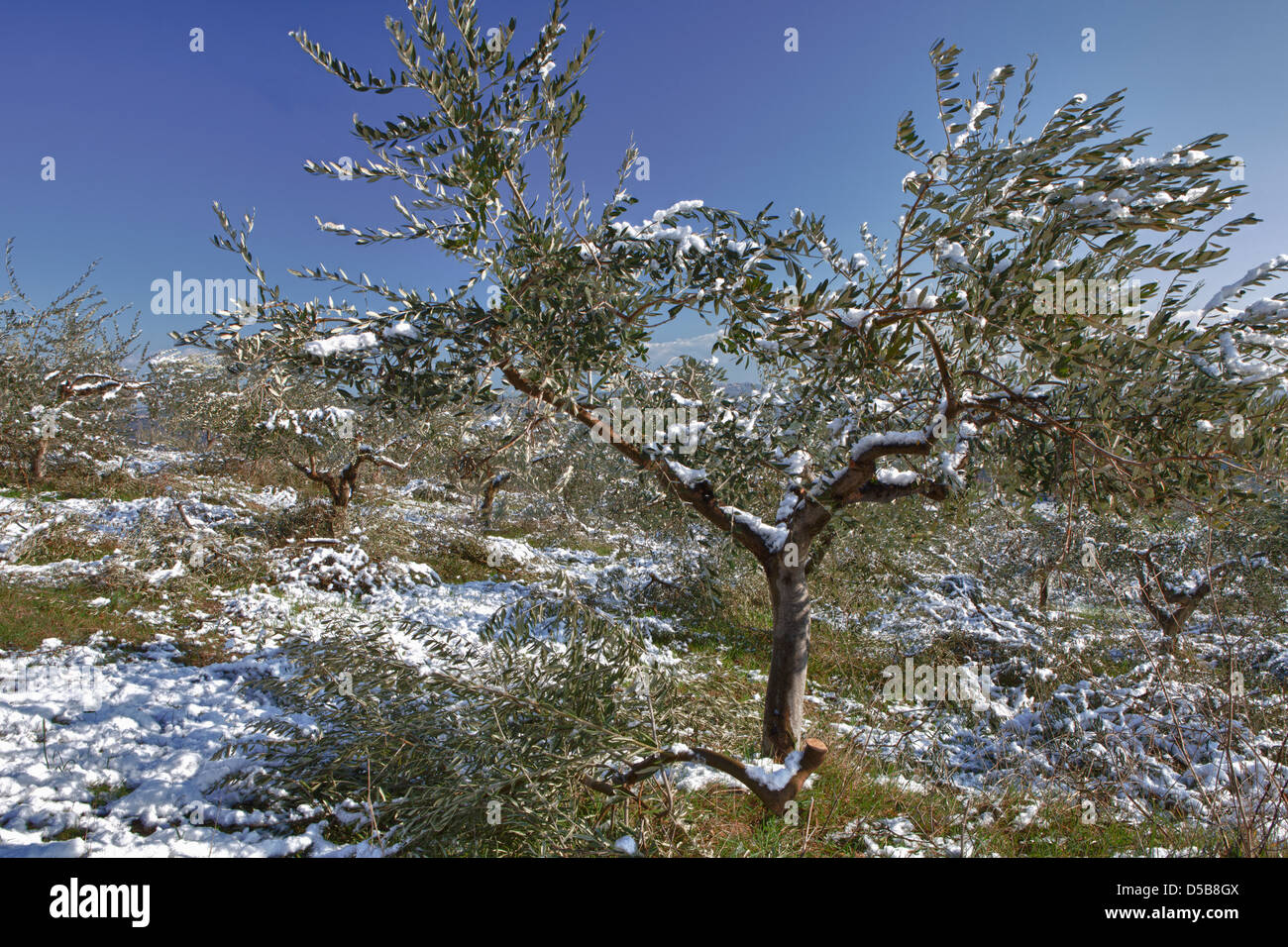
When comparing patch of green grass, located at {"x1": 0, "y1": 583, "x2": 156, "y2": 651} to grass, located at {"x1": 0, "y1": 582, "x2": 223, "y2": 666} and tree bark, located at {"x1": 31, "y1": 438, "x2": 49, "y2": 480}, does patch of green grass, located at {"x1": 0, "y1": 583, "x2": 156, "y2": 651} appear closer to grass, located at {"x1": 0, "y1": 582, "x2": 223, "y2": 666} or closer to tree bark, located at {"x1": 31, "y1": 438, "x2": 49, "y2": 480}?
grass, located at {"x1": 0, "y1": 582, "x2": 223, "y2": 666}

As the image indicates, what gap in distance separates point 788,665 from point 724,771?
1629 millimetres

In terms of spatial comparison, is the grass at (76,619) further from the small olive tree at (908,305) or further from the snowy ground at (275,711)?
A: the small olive tree at (908,305)

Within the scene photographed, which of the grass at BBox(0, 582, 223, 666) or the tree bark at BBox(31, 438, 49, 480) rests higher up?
the tree bark at BBox(31, 438, 49, 480)

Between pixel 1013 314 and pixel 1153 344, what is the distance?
61 centimetres

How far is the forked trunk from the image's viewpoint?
4.65 meters

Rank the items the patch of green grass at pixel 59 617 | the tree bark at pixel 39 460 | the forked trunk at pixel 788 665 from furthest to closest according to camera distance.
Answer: the tree bark at pixel 39 460
the patch of green grass at pixel 59 617
the forked trunk at pixel 788 665

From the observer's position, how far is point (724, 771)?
10.6 ft

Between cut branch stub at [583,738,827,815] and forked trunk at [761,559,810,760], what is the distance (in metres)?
1.14

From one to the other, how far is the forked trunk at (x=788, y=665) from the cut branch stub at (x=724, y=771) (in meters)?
1.14

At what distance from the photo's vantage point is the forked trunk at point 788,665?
15.3ft

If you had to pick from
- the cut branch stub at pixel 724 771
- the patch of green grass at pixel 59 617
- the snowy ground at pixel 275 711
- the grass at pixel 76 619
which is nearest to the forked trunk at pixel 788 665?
the snowy ground at pixel 275 711

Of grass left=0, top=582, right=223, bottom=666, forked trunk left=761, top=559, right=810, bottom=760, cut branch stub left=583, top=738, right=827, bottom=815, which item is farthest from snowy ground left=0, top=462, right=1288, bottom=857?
forked trunk left=761, top=559, right=810, bottom=760

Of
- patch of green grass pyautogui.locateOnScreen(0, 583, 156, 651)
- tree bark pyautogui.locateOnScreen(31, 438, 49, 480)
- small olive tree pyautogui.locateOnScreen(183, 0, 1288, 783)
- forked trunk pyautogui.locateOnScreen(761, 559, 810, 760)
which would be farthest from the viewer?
tree bark pyautogui.locateOnScreen(31, 438, 49, 480)
